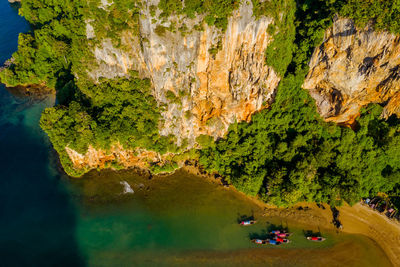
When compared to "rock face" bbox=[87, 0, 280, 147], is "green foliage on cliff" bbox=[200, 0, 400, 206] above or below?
below

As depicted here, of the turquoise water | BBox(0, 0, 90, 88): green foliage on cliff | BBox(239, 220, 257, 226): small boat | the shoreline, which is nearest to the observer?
the turquoise water

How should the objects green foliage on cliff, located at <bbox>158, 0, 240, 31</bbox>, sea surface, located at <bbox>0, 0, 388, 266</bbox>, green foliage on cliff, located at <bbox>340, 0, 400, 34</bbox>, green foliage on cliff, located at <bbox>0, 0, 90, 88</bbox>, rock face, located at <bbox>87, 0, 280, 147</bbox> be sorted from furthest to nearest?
green foliage on cliff, located at <bbox>0, 0, 90, 88</bbox> < sea surface, located at <bbox>0, 0, 388, 266</bbox> < rock face, located at <bbox>87, 0, 280, 147</bbox> < green foliage on cliff, located at <bbox>158, 0, 240, 31</bbox> < green foliage on cliff, located at <bbox>340, 0, 400, 34</bbox>

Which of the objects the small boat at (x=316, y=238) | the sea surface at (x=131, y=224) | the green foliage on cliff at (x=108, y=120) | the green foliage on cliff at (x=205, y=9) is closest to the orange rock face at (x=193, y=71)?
the green foliage on cliff at (x=205, y=9)

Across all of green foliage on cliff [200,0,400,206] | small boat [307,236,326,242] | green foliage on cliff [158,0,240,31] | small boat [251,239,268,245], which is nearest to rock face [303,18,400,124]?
green foliage on cliff [200,0,400,206]

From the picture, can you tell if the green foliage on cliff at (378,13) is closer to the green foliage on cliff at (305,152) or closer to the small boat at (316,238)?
the green foliage on cliff at (305,152)

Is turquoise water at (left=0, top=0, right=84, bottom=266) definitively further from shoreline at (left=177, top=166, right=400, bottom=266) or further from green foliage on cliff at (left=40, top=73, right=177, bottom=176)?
shoreline at (left=177, top=166, right=400, bottom=266)

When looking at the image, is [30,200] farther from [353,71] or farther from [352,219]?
[352,219]
